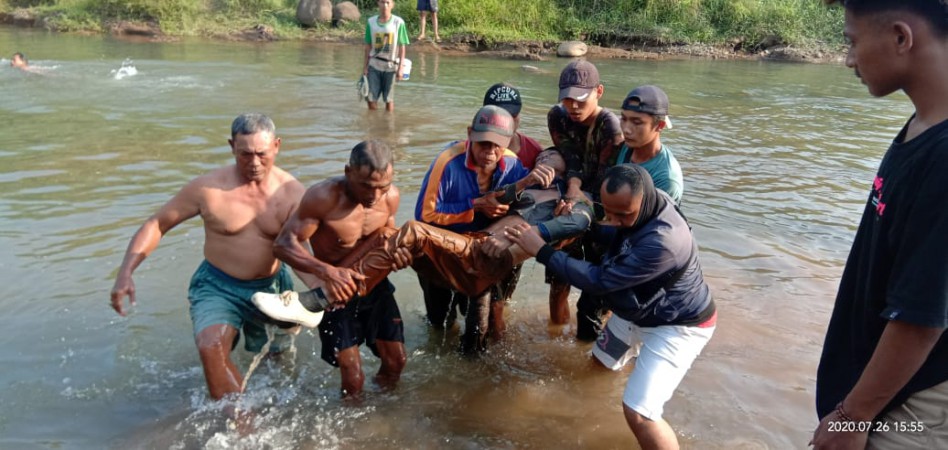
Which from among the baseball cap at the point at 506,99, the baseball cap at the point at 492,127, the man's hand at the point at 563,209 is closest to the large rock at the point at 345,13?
the baseball cap at the point at 506,99

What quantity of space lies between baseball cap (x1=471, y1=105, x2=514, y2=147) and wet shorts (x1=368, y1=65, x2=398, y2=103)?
772 cm

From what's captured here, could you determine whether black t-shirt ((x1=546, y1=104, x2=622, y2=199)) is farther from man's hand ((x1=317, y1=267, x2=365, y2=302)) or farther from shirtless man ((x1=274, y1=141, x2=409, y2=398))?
man's hand ((x1=317, y1=267, x2=365, y2=302))

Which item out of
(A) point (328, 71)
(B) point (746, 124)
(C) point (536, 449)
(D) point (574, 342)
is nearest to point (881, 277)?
(C) point (536, 449)

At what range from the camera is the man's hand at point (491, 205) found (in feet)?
13.8

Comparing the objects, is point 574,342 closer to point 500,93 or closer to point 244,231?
point 500,93

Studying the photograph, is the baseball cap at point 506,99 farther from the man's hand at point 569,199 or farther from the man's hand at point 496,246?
the man's hand at point 496,246

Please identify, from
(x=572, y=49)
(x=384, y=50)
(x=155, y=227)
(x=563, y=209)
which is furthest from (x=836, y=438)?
(x=572, y=49)

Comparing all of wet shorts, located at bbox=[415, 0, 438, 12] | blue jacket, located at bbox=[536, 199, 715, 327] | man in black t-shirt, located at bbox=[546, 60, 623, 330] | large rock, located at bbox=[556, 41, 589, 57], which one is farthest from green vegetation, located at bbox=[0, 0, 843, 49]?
blue jacket, located at bbox=[536, 199, 715, 327]

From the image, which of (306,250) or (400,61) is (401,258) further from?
(400,61)

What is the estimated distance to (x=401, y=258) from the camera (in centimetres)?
382

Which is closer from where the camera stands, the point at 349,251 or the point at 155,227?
the point at 155,227

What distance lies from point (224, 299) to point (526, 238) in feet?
5.83

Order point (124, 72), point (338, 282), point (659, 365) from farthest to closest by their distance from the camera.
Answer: point (124, 72) → point (338, 282) → point (659, 365)

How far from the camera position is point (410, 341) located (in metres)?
4.85
